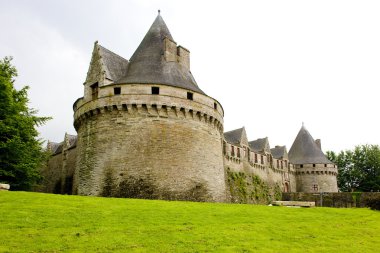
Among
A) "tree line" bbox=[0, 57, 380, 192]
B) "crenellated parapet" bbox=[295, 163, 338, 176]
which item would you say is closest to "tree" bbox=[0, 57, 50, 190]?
"tree line" bbox=[0, 57, 380, 192]

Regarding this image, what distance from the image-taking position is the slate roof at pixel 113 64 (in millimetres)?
24531

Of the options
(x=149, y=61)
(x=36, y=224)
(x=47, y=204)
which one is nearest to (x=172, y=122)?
(x=149, y=61)

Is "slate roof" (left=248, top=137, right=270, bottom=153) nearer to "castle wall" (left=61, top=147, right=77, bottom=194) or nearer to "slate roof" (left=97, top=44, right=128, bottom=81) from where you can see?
"castle wall" (left=61, top=147, right=77, bottom=194)

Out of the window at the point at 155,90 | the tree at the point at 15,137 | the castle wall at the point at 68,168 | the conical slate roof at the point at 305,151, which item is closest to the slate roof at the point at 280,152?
the conical slate roof at the point at 305,151

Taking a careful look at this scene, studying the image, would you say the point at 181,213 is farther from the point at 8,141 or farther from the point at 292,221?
the point at 8,141

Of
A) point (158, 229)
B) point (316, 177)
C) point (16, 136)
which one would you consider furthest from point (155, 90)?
point (316, 177)

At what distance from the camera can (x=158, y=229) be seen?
10719mm

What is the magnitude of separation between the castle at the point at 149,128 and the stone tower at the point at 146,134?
58mm

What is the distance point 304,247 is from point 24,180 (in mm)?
19168

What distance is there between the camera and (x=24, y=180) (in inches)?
930

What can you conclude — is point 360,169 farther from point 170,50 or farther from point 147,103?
point 147,103

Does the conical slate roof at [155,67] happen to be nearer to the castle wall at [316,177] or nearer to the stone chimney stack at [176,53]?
the stone chimney stack at [176,53]

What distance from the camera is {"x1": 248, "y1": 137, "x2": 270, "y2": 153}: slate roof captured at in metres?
42.0

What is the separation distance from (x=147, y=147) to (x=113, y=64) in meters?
7.12
